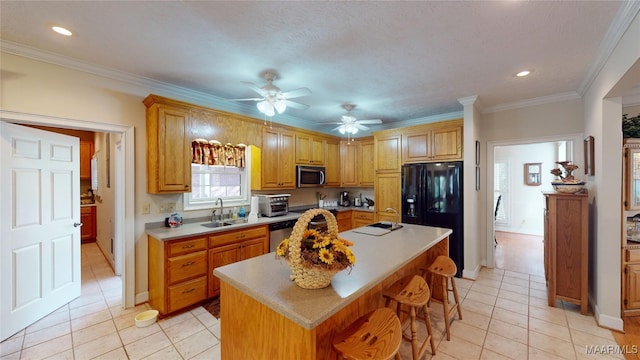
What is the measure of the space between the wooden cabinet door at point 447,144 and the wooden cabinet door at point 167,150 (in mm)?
3503

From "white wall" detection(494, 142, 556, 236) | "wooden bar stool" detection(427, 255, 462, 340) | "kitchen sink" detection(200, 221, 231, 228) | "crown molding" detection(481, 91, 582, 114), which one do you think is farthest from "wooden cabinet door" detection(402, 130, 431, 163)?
"white wall" detection(494, 142, 556, 236)

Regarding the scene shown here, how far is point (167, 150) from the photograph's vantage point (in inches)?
114

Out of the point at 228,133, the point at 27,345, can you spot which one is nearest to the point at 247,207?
the point at 228,133

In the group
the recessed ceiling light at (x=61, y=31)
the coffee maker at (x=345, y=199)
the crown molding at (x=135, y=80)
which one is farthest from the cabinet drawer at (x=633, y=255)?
the recessed ceiling light at (x=61, y=31)

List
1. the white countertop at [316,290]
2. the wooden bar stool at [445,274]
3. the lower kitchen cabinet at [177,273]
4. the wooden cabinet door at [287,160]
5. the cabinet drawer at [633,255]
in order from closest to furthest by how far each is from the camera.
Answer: the white countertop at [316,290] < the wooden bar stool at [445,274] < the cabinet drawer at [633,255] < the lower kitchen cabinet at [177,273] < the wooden cabinet door at [287,160]

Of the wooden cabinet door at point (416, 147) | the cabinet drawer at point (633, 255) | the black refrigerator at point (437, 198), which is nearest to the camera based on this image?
the cabinet drawer at point (633, 255)

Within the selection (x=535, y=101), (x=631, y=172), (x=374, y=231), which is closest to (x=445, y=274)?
(x=374, y=231)

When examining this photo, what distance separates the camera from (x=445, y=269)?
2.36 meters

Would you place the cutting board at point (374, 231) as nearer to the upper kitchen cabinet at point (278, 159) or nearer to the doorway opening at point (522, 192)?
the upper kitchen cabinet at point (278, 159)

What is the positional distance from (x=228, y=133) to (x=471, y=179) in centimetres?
345

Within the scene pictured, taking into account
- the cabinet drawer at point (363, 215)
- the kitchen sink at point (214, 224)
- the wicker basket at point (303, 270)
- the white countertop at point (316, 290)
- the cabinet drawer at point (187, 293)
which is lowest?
the cabinet drawer at point (187, 293)

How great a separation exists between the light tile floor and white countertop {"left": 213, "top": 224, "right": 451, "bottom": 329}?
890 millimetres

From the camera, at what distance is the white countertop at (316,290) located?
1188mm

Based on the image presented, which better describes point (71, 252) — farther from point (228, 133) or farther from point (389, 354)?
point (389, 354)
